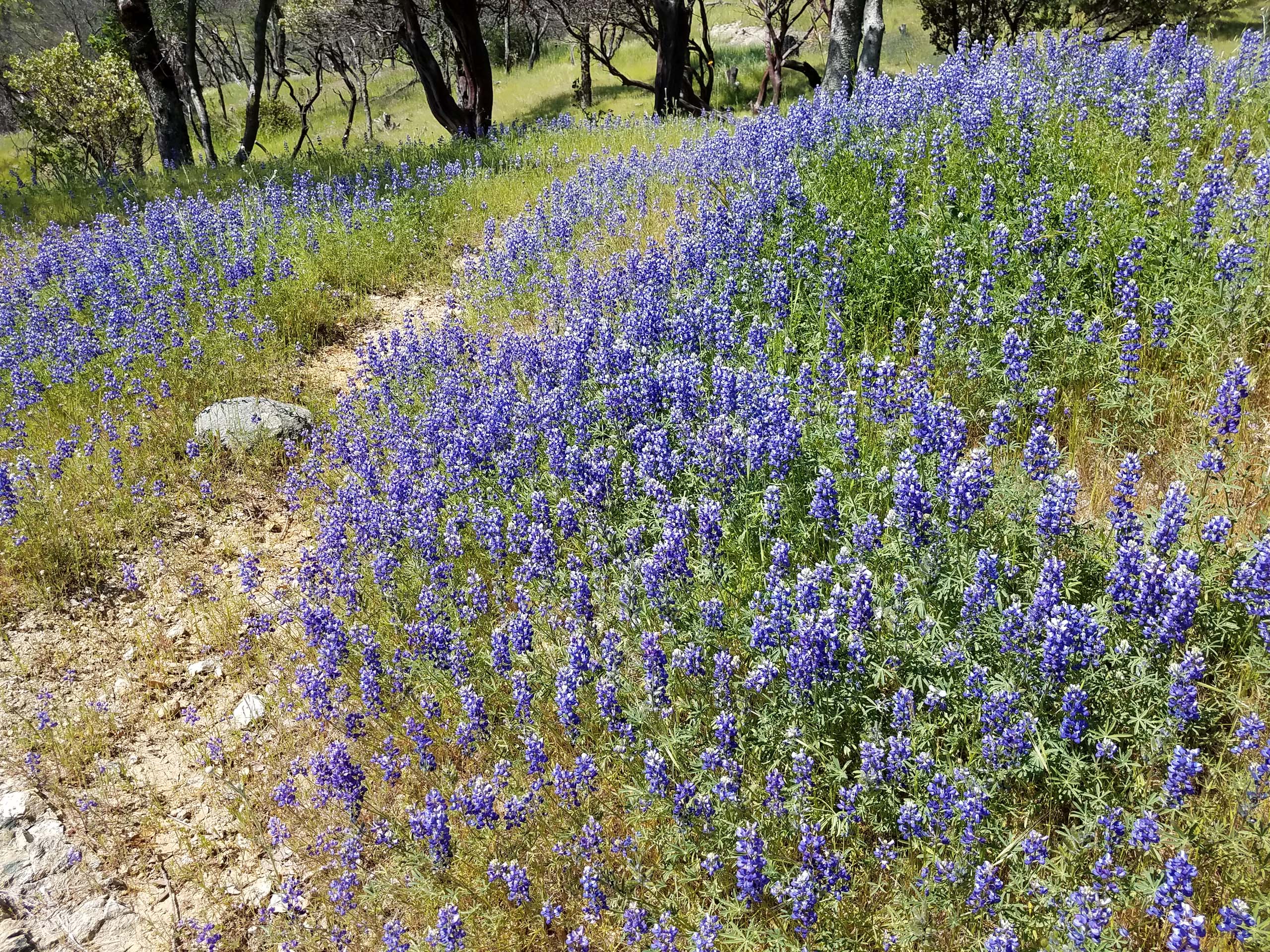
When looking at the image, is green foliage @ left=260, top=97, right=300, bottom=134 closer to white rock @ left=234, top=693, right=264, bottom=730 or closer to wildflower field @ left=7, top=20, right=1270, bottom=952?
wildflower field @ left=7, top=20, right=1270, bottom=952

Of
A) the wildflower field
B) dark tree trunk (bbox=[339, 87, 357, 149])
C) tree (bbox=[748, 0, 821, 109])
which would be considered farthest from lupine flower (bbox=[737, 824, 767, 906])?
dark tree trunk (bbox=[339, 87, 357, 149])

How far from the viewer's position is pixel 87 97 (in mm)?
25000

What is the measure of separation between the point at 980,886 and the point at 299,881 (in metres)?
3.25

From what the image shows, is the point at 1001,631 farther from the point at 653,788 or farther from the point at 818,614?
the point at 653,788

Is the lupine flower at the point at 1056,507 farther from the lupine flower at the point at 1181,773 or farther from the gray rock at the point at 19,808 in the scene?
the gray rock at the point at 19,808

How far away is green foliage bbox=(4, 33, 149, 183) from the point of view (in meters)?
24.8

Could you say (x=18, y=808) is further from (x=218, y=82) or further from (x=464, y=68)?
(x=218, y=82)

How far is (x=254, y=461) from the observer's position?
6.71 meters

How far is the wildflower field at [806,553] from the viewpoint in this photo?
110 inches

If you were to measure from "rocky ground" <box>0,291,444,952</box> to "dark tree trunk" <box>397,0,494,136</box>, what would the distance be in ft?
45.6

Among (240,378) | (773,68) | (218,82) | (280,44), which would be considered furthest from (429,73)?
(218,82)

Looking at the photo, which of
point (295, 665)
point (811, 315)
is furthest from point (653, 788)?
point (811, 315)

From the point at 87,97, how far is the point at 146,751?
2915cm

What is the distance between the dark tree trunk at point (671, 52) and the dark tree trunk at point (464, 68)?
4294mm
